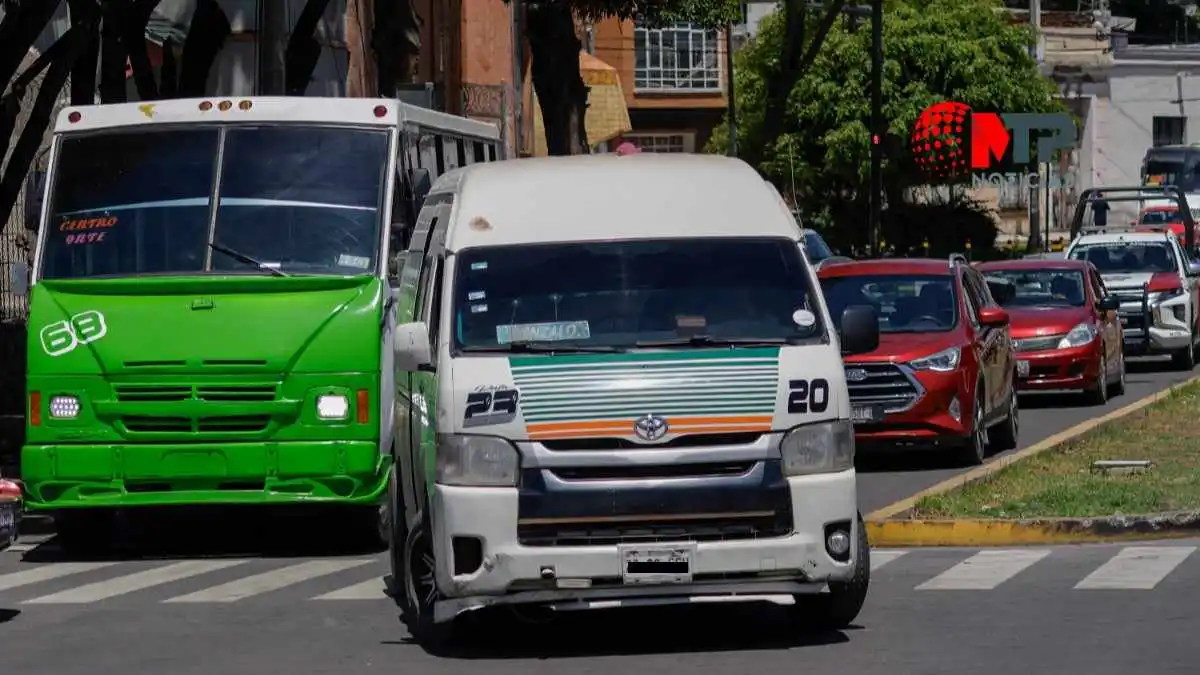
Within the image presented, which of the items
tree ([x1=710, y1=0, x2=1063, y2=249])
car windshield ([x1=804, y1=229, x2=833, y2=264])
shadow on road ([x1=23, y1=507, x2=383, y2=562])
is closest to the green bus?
shadow on road ([x1=23, y1=507, x2=383, y2=562])

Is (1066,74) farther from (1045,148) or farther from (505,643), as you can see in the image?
(505,643)

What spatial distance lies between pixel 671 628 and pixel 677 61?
7175 cm

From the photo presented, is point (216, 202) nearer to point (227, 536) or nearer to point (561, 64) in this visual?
point (227, 536)

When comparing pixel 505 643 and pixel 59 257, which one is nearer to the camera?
pixel 505 643

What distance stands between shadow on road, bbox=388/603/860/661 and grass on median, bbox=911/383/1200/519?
3.47 metres

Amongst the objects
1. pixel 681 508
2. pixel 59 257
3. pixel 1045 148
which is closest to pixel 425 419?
pixel 681 508

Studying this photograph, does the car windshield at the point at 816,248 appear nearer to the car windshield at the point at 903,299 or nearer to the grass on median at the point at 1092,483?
the grass on median at the point at 1092,483

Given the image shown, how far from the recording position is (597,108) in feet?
174

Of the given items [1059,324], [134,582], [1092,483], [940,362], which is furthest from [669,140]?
[134,582]

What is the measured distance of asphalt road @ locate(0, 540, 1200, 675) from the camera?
10227 mm

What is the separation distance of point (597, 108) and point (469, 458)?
1700 inches

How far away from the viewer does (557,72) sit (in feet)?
97.8

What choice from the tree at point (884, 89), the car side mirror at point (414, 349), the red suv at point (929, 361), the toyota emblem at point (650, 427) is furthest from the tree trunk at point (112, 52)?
the tree at point (884, 89)

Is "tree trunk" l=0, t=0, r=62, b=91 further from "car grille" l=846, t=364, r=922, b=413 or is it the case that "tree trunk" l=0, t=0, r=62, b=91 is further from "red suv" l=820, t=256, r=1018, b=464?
"car grille" l=846, t=364, r=922, b=413
